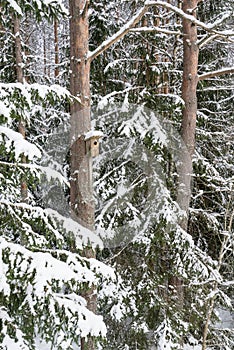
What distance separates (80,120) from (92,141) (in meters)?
0.29

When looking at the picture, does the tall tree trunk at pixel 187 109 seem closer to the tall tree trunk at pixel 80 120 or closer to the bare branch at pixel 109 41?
the bare branch at pixel 109 41

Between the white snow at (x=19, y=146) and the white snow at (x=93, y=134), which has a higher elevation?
the white snow at (x=93, y=134)

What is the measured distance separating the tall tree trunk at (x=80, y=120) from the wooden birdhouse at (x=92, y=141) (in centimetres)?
5

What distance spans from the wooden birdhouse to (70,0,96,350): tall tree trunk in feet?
0.17

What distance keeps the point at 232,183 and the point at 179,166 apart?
971 mm

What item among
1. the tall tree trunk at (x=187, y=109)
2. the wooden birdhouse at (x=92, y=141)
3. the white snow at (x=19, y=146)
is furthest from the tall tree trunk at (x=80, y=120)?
the tall tree trunk at (x=187, y=109)

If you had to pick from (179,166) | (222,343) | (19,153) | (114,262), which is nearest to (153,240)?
(114,262)

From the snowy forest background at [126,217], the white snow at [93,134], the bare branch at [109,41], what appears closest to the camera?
the snowy forest background at [126,217]

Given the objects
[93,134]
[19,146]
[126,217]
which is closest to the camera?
[19,146]

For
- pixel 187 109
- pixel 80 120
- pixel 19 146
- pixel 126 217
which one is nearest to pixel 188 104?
pixel 187 109

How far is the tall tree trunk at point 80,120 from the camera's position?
3.94 meters

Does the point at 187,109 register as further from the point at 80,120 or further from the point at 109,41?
the point at 80,120

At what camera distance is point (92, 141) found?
13.0 ft

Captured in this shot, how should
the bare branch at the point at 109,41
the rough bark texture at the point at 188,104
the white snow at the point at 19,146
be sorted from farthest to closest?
the rough bark texture at the point at 188,104 → the bare branch at the point at 109,41 → the white snow at the point at 19,146
